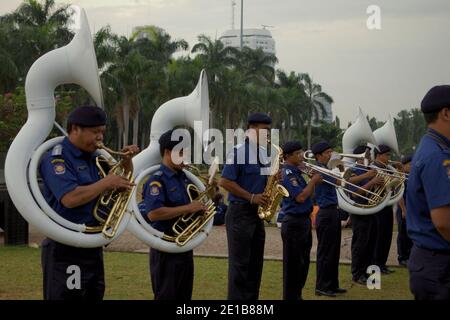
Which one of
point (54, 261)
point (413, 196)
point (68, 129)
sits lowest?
point (54, 261)

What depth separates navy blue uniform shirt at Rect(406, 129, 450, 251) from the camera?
11.4ft

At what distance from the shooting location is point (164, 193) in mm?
5176

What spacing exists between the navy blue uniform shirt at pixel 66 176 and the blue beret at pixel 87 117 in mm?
182

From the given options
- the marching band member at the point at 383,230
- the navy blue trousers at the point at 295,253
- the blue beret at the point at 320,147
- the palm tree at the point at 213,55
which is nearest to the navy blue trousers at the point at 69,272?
the navy blue trousers at the point at 295,253

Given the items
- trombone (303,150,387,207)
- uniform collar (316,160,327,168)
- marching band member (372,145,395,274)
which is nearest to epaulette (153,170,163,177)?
trombone (303,150,387,207)

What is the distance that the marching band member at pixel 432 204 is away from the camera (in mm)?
3467

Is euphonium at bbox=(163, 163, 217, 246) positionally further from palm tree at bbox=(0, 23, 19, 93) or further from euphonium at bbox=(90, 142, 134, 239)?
palm tree at bbox=(0, 23, 19, 93)

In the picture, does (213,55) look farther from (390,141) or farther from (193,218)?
(193,218)

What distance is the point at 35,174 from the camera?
4277 millimetres

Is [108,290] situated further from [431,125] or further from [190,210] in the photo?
[431,125]

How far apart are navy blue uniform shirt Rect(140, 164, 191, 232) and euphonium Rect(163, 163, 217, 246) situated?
7 centimetres

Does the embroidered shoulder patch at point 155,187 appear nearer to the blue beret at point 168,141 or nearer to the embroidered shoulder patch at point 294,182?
the blue beret at point 168,141

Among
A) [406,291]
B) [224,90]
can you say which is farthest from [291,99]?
[406,291]
